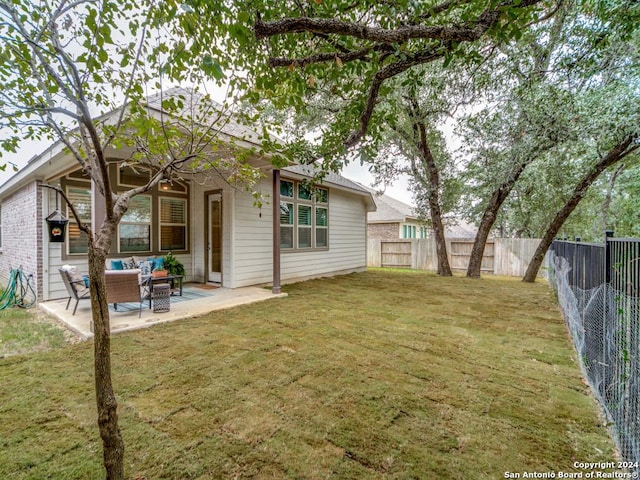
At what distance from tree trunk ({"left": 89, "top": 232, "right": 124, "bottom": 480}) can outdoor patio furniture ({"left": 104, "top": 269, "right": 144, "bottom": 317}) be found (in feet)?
11.7

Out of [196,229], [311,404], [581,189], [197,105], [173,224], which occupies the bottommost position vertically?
[311,404]

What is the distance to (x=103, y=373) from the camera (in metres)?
1.56

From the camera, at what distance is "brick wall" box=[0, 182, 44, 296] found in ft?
19.7

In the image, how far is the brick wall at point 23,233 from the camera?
6.00m

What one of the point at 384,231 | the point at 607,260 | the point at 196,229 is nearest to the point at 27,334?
the point at 196,229

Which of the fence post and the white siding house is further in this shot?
the white siding house

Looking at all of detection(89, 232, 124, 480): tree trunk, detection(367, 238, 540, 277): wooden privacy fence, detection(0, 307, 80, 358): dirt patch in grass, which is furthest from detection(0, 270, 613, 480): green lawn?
detection(367, 238, 540, 277): wooden privacy fence

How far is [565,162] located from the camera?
8.00 m

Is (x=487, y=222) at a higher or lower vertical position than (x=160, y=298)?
higher

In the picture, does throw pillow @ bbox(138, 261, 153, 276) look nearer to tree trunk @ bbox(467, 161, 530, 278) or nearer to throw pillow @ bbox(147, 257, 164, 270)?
throw pillow @ bbox(147, 257, 164, 270)

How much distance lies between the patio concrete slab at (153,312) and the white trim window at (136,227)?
61.4 inches

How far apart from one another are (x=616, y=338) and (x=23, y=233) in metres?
10.2

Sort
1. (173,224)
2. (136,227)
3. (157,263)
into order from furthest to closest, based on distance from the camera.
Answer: (173,224) < (136,227) < (157,263)

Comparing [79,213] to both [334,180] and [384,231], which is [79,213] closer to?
[334,180]
